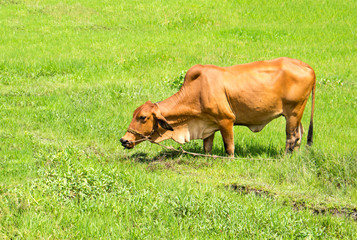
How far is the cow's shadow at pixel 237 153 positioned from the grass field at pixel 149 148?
35 mm

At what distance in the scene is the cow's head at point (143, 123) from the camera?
7.33 m

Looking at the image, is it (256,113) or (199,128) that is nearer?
(256,113)

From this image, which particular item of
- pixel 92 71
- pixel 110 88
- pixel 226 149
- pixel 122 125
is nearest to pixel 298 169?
pixel 226 149

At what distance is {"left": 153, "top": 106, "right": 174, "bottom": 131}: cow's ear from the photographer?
24.1 feet

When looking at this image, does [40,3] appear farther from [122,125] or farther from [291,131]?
[291,131]

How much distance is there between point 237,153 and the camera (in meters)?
→ 8.07

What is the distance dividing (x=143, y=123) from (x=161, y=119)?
0.27 meters

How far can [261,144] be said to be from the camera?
8.42 metres

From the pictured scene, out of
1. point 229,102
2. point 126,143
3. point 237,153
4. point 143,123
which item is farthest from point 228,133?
point 126,143

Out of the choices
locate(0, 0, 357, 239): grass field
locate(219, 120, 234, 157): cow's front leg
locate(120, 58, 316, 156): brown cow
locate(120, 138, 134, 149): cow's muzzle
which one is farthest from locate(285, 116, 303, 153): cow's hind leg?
locate(120, 138, 134, 149): cow's muzzle

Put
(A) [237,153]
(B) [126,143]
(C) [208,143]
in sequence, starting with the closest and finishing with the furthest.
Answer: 1. (B) [126,143]
2. (C) [208,143]
3. (A) [237,153]

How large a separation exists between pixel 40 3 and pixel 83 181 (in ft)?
53.9

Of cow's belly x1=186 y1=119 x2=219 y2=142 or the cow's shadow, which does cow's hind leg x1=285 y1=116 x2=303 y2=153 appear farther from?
cow's belly x1=186 y1=119 x2=219 y2=142

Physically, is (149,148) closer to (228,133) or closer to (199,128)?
(199,128)
